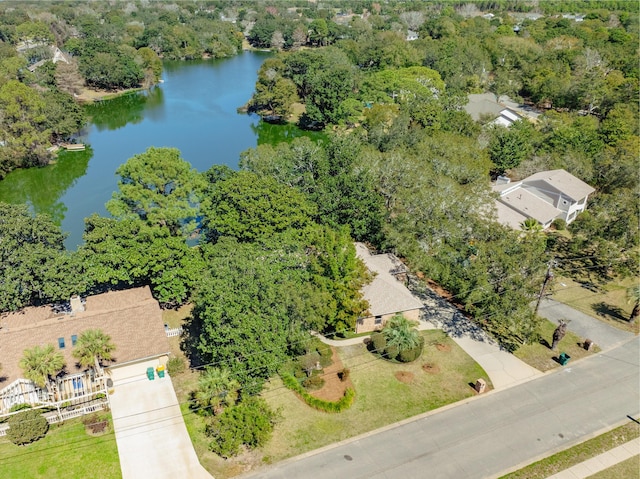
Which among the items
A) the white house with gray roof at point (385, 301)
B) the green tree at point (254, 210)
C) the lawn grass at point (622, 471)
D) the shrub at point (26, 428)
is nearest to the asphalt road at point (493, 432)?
the lawn grass at point (622, 471)

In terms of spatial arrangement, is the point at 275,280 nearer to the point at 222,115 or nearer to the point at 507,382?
the point at 507,382

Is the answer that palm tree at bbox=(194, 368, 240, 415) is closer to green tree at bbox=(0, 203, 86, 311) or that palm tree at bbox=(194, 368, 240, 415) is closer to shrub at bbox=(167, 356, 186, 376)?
shrub at bbox=(167, 356, 186, 376)

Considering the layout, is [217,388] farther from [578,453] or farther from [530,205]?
[530,205]

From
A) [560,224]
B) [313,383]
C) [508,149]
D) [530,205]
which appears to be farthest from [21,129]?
[560,224]

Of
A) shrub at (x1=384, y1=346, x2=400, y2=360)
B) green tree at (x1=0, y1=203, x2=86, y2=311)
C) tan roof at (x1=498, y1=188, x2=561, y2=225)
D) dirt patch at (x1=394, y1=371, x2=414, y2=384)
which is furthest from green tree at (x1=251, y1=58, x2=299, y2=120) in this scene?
dirt patch at (x1=394, y1=371, x2=414, y2=384)

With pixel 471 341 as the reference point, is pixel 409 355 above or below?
above

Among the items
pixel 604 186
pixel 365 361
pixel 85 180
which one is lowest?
pixel 85 180

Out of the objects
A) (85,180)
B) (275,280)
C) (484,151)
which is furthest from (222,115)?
(275,280)
